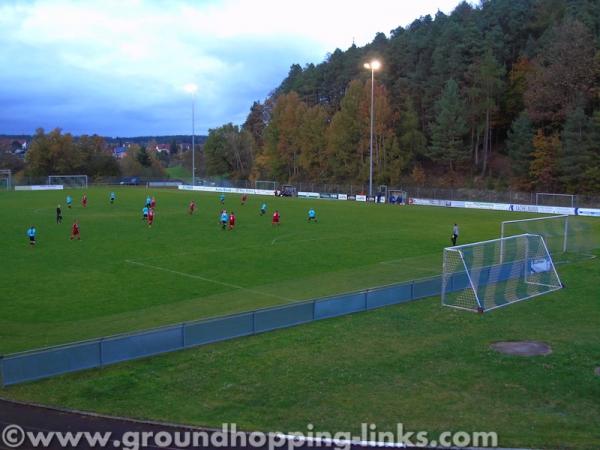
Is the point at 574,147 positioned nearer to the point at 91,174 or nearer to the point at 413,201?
the point at 413,201

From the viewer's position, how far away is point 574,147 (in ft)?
213

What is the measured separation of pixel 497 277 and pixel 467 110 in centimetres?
6424

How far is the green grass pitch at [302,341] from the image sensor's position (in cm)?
1184

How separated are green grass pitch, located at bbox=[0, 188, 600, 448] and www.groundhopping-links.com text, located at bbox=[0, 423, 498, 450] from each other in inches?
15.6

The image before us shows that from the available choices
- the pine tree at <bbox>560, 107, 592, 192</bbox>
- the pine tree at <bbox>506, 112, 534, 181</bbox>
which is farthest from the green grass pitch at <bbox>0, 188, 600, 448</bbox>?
the pine tree at <bbox>506, 112, 534, 181</bbox>

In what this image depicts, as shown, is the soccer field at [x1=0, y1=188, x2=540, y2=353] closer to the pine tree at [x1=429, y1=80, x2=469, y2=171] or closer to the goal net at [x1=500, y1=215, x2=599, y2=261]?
the goal net at [x1=500, y1=215, x2=599, y2=261]

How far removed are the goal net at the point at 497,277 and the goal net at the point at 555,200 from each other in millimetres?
Answer: 35981

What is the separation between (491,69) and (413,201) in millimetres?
24743

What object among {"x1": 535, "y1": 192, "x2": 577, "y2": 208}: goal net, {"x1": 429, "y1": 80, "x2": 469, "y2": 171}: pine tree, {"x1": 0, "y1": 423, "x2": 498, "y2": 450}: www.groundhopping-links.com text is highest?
{"x1": 429, "y1": 80, "x2": 469, "y2": 171}: pine tree

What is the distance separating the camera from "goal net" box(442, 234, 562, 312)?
21.1 metres

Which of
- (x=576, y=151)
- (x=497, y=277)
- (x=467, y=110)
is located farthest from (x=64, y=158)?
(x=497, y=277)

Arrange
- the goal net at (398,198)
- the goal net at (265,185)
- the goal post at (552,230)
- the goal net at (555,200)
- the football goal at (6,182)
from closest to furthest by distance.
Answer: the goal post at (552,230)
the goal net at (555,200)
the goal net at (398,198)
the football goal at (6,182)
the goal net at (265,185)

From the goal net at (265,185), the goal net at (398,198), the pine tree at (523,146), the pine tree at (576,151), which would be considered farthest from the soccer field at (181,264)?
the goal net at (265,185)

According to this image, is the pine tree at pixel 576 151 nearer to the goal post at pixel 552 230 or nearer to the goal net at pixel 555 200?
the goal net at pixel 555 200
